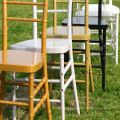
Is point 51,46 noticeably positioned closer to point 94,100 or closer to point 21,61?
point 21,61

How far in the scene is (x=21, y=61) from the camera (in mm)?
1802

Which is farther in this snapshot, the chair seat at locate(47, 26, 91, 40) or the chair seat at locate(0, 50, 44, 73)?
the chair seat at locate(47, 26, 91, 40)

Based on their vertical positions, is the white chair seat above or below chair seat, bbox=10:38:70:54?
above

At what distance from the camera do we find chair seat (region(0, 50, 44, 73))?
173cm

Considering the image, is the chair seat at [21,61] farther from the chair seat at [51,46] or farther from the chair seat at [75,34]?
the chair seat at [75,34]

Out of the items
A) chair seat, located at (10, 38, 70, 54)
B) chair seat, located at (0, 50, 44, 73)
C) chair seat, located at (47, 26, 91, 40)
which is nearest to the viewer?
chair seat, located at (0, 50, 44, 73)

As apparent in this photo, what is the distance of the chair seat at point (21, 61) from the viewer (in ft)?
5.68

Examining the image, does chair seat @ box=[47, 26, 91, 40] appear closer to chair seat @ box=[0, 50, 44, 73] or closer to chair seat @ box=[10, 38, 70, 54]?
chair seat @ box=[10, 38, 70, 54]

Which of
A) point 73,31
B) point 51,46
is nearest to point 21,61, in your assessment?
point 51,46

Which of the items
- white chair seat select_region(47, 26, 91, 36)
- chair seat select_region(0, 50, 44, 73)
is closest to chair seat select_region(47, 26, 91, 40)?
white chair seat select_region(47, 26, 91, 36)

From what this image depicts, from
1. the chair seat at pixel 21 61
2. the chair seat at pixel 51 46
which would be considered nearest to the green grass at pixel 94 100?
the chair seat at pixel 51 46

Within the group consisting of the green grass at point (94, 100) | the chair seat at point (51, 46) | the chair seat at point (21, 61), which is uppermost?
the chair seat at point (51, 46)

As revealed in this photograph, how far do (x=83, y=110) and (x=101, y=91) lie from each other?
444 mm

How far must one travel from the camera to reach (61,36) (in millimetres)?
2516
